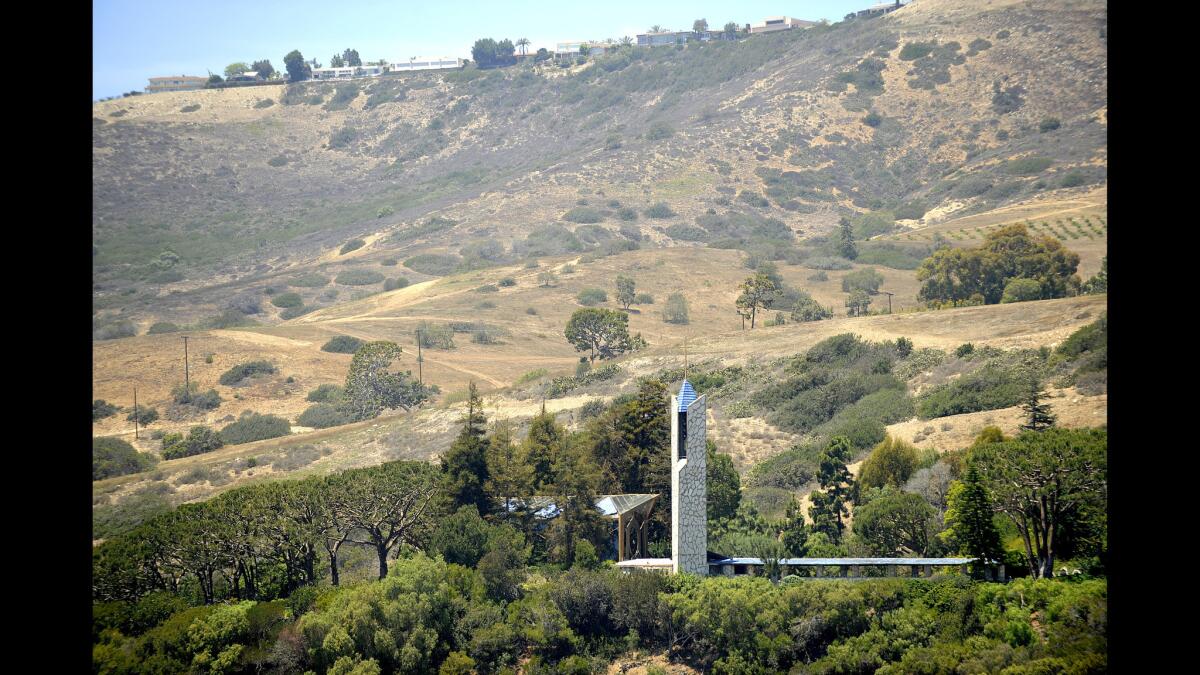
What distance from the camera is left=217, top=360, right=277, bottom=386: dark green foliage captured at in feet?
248

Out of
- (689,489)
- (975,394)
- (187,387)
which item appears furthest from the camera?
(187,387)

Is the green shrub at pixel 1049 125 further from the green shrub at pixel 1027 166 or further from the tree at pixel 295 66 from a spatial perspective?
the tree at pixel 295 66

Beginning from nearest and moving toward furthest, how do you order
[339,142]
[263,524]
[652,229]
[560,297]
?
[263,524]
[560,297]
[652,229]
[339,142]

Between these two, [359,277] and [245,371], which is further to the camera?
[359,277]

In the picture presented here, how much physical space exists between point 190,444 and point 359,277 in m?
58.8

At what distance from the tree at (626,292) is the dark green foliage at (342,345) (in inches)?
831

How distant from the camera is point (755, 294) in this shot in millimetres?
85250

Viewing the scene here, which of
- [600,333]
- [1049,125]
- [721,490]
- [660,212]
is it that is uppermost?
[1049,125]

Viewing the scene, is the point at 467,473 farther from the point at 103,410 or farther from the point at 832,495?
the point at 103,410

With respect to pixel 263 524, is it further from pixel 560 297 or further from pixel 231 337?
pixel 560 297


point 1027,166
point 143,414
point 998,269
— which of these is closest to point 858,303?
point 998,269
